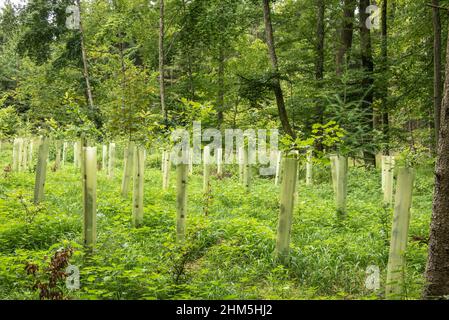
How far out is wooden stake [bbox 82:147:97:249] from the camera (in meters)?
6.13

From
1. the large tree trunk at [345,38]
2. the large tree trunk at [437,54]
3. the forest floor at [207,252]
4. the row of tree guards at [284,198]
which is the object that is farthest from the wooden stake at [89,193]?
the large tree trunk at [345,38]

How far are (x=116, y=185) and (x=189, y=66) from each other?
1111 cm

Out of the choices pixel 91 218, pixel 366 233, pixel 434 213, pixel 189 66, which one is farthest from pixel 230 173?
pixel 434 213

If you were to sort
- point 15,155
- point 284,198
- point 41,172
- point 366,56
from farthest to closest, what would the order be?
point 366,56, point 15,155, point 41,172, point 284,198

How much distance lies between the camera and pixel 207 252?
686 cm

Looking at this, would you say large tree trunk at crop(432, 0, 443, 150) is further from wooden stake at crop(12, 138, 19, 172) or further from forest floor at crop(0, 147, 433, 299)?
wooden stake at crop(12, 138, 19, 172)

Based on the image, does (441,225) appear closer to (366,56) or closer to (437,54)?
(437,54)

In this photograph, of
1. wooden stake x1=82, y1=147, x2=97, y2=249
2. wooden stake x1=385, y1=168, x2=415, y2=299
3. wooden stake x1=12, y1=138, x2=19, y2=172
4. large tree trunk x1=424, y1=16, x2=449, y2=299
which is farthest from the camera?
wooden stake x1=12, y1=138, x2=19, y2=172

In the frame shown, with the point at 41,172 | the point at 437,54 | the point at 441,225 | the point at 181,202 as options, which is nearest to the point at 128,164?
the point at 41,172

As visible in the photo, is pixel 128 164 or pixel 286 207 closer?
pixel 286 207

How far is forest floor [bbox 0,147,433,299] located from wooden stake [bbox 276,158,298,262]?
0.64 ft

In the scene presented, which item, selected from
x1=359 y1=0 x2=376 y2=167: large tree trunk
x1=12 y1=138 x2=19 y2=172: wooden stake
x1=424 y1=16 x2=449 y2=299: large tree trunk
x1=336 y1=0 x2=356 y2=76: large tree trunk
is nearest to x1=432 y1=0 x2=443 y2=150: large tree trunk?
x1=359 y1=0 x2=376 y2=167: large tree trunk

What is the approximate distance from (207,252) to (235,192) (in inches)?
211
